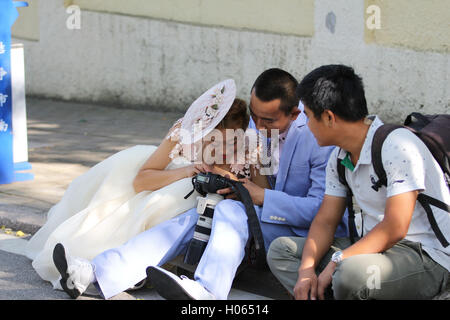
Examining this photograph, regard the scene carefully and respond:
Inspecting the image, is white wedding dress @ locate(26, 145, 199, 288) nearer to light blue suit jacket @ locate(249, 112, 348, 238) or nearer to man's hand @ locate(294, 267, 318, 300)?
light blue suit jacket @ locate(249, 112, 348, 238)

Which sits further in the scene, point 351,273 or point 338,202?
point 338,202

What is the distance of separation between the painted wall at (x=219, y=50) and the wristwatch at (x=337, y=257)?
179 inches

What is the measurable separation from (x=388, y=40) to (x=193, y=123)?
164 inches

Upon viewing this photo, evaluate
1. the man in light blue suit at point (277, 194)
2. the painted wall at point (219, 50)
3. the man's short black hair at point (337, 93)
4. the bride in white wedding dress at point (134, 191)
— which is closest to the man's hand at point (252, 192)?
the man in light blue suit at point (277, 194)

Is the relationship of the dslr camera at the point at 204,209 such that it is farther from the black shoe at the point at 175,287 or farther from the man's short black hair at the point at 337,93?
the man's short black hair at the point at 337,93

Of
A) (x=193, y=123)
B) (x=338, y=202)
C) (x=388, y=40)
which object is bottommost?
(x=338, y=202)

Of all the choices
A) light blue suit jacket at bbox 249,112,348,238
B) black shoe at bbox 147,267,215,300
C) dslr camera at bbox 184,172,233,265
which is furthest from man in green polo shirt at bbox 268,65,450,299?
dslr camera at bbox 184,172,233,265

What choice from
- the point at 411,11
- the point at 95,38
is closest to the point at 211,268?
the point at 411,11

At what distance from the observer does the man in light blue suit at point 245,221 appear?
3.73 meters

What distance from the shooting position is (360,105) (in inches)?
135

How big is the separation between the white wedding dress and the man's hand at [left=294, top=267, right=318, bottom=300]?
93cm

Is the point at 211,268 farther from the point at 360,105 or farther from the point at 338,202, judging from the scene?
the point at 360,105

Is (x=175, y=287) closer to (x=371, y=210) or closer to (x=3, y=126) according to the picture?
(x=371, y=210)

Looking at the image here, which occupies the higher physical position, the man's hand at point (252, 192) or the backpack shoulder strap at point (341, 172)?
the backpack shoulder strap at point (341, 172)
